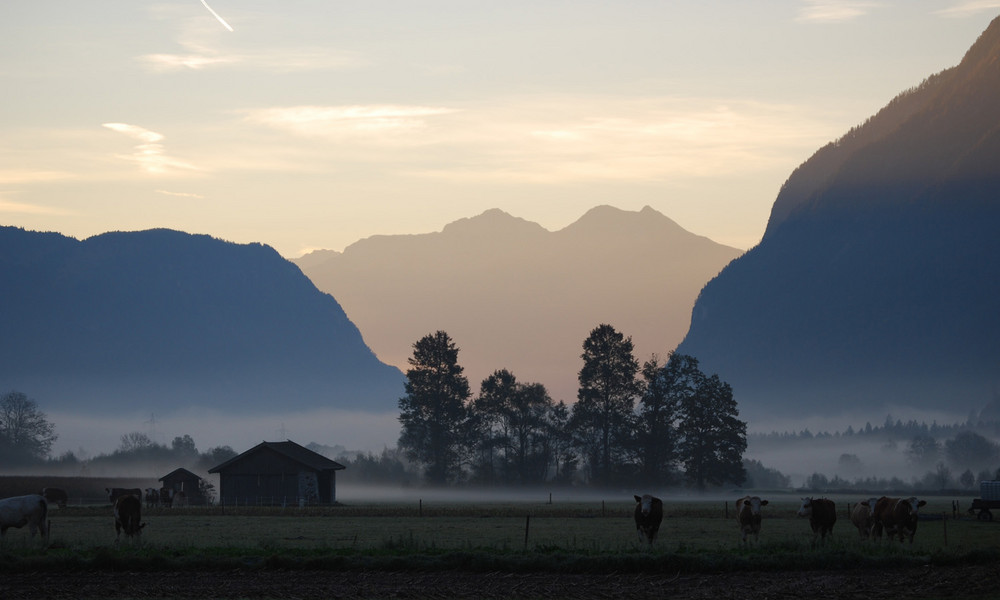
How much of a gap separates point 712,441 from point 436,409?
3465cm

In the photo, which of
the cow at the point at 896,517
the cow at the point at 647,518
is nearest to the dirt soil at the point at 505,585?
the cow at the point at 647,518

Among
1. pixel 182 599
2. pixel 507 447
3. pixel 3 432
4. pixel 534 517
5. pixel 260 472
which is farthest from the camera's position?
pixel 3 432

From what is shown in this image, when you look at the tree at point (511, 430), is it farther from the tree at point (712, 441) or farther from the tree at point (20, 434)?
the tree at point (20, 434)

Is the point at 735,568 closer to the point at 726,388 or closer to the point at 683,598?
the point at 683,598

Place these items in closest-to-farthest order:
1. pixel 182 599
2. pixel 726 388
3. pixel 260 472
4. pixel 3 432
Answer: pixel 182 599 → pixel 260 472 → pixel 726 388 → pixel 3 432

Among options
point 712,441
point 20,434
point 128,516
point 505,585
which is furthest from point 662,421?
point 20,434

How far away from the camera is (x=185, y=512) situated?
80312mm

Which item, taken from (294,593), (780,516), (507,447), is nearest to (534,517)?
(780,516)

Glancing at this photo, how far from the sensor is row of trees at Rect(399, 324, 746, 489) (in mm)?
123875

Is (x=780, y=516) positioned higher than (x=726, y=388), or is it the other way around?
(x=726, y=388)

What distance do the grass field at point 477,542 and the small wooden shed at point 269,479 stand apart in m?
16.9

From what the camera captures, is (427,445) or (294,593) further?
(427,445)

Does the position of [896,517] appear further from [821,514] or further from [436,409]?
[436,409]

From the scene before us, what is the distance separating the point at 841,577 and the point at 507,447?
353ft
